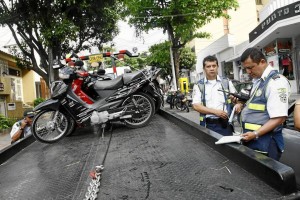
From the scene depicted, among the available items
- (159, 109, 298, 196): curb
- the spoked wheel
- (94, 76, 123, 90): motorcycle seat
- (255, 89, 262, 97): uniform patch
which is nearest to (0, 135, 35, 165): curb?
the spoked wheel

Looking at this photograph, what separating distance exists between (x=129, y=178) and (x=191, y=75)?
40951 millimetres

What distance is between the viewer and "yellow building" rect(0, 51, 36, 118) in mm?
18531

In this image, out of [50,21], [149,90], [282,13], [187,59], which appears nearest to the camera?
[149,90]

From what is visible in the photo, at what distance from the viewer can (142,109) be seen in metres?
4.59

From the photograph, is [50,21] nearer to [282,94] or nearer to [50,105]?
[50,105]

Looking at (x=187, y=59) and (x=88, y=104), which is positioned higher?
(x=187, y=59)

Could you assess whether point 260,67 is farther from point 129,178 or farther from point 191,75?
point 191,75

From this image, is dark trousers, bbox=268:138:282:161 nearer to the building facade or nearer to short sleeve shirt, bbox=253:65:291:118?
short sleeve shirt, bbox=253:65:291:118

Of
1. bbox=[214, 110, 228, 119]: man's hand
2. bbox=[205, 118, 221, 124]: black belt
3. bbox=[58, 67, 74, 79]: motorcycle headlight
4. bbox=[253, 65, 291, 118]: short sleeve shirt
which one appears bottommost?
bbox=[205, 118, 221, 124]: black belt

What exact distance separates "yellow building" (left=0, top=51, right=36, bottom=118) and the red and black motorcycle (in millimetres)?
13601

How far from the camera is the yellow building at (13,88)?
18531mm

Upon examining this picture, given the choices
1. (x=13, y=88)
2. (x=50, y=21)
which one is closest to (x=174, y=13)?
(x=50, y=21)

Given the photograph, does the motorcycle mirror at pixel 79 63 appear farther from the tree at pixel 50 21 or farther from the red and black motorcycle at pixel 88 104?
the tree at pixel 50 21

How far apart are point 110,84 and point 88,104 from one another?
45 centimetres
